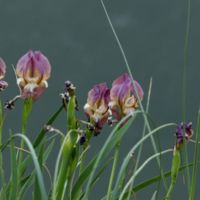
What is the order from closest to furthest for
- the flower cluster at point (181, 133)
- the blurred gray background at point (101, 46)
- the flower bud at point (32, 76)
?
the flower cluster at point (181, 133) → the flower bud at point (32, 76) → the blurred gray background at point (101, 46)

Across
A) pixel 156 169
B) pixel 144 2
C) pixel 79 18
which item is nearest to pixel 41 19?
pixel 79 18

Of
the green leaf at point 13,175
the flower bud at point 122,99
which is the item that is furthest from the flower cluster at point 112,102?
the green leaf at point 13,175

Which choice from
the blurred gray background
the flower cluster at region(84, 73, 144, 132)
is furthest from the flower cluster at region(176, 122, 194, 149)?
the blurred gray background

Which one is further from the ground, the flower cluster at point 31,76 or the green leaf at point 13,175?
the flower cluster at point 31,76

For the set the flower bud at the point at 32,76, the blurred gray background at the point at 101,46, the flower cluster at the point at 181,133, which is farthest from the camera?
the blurred gray background at the point at 101,46

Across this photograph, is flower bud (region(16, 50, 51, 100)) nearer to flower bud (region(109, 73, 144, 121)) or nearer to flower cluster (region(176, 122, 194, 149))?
flower bud (region(109, 73, 144, 121))

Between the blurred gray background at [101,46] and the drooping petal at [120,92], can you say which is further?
the blurred gray background at [101,46]

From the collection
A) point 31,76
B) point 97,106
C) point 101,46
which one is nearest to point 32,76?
point 31,76

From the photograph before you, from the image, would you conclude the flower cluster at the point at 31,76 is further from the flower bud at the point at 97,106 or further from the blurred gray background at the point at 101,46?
the blurred gray background at the point at 101,46
